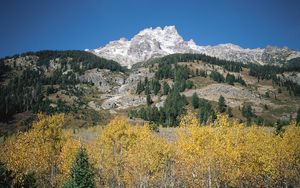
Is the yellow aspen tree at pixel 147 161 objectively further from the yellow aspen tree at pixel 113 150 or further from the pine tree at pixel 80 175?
the pine tree at pixel 80 175

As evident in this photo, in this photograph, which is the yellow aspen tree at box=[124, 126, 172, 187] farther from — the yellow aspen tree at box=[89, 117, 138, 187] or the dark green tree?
the dark green tree

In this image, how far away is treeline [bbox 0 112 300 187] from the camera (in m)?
41.0

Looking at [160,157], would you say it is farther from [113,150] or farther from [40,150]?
[40,150]

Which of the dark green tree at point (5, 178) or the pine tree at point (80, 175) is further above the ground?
the dark green tree at point (5, 178)

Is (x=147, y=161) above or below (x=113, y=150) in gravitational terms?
below

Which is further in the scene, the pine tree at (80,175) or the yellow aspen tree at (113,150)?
the yellow aspen tree at (113,150)

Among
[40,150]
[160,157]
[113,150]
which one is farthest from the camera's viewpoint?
[113,150]

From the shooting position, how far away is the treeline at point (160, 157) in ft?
135

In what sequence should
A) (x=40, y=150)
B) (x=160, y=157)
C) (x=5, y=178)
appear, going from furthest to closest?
(x=160, y=157) < (x=40, y=150) < (x=5, y=178)

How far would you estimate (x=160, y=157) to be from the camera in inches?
2055

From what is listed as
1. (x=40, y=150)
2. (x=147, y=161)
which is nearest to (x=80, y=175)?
Result: (x=40, y=150)

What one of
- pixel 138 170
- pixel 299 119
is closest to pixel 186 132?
pixel 138 170

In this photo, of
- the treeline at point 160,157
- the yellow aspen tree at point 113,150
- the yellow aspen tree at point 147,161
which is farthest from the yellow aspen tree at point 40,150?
the yellow aspen tree at point 147,161

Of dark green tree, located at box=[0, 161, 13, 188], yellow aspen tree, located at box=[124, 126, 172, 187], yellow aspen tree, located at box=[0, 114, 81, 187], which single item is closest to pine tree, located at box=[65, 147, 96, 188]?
yellow aspen tree, located at box=[0, 114, 81, 187]
